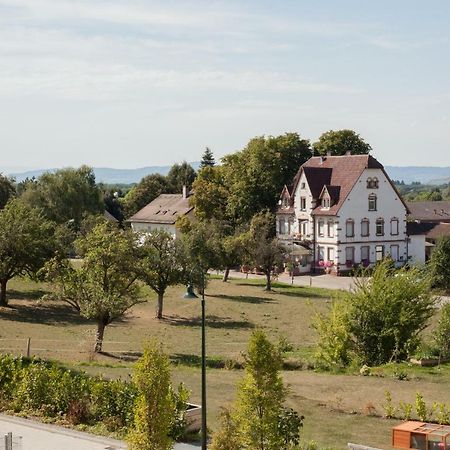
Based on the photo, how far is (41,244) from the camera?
4859 centimetres

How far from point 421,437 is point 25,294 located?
1514 inches

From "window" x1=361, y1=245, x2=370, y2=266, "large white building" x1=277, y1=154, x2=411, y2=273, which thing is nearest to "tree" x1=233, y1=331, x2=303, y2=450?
"large white building" x1=277, y1=154, x2=411, y2=273

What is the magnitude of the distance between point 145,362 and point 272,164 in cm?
6128

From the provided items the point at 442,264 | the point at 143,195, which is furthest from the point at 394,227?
the point at 143,195

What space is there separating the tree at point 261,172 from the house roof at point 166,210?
26.9 feet

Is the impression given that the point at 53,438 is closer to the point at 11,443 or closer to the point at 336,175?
the point at 11,443

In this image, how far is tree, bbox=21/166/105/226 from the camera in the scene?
270ft

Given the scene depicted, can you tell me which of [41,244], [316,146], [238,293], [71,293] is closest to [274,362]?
[71,293]

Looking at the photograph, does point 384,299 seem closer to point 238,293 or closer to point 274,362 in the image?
point 274,362

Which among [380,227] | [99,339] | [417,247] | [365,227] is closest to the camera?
[99,339]

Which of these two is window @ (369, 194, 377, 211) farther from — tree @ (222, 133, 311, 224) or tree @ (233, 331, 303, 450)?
tree @ (233, 331, 303, 450)

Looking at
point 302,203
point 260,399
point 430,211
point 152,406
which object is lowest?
point 152,406

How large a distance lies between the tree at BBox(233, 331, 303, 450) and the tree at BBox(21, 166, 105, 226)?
6643 centimetres

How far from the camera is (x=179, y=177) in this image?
11888cm
